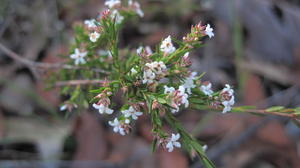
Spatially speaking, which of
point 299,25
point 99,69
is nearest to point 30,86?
point 99,69

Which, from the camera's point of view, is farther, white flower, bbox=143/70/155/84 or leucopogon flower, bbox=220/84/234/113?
leucopogon flower, bbox=220/84/234/113

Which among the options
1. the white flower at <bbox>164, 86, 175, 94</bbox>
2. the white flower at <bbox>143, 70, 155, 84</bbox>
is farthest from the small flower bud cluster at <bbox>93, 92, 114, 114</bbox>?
the white flower at <bbox>164, 86, 175, 94</bbox>

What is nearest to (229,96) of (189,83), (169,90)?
(189,83)

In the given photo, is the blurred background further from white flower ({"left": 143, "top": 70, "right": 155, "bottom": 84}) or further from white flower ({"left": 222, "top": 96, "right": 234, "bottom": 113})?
white flower ({"left": 222, "top": 96, "right": 234, "bottom": 113})

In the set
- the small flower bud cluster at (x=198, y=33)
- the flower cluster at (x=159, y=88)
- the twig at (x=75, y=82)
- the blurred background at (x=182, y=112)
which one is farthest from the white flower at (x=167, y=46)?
the blurred background at (x=182, y=112)

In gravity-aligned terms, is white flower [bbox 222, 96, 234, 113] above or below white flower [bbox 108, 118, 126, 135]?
above

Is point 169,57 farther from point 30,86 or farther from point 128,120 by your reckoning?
point 30,86

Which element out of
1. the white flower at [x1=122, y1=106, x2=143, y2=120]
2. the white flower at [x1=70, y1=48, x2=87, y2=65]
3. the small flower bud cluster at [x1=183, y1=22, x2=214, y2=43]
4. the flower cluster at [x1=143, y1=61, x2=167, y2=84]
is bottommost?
the white flower at [x1=122, y1=106, x2=143, y2=120]
